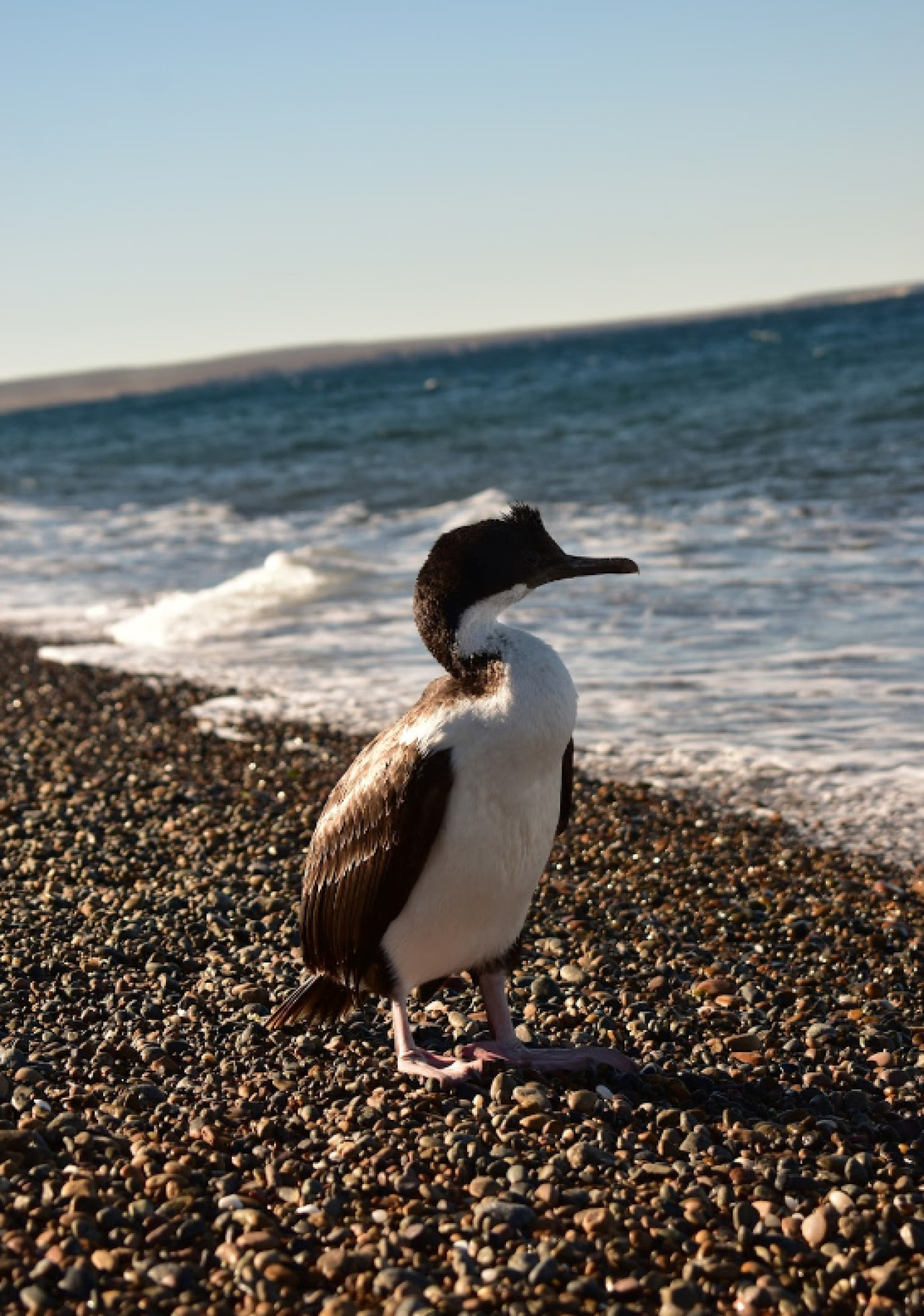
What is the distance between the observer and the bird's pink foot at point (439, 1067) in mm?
4805

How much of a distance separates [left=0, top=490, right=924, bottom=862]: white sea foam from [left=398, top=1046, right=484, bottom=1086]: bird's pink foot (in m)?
3.53

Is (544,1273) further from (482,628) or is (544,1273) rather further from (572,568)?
(572,568)

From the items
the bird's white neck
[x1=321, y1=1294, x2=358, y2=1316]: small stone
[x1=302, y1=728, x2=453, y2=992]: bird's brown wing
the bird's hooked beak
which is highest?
the bird's hooked beak

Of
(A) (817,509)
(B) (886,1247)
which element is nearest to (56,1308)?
(B) (886,1247)

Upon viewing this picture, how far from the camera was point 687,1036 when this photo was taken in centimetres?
530

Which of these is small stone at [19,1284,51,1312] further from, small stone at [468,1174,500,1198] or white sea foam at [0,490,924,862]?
white sea foam at [0,490,924,862]

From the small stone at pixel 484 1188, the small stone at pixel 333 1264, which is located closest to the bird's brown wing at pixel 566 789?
the small stone at pixel 484 1188

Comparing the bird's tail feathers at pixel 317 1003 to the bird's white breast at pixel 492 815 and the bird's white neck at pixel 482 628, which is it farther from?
the bird's white neck at pixel 482 628

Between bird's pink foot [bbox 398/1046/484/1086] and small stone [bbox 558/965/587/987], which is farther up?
bird's pink foot [bbox 398/1046/484/1086]

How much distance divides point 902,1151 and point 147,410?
92882 mm

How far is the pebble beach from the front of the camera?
12.1 ft

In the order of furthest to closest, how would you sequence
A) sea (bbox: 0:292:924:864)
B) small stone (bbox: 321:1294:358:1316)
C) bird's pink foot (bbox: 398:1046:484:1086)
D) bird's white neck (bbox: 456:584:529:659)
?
sea (bbox: 0:292:924:864) < bird's pink foot (bbox: 398:1046:484:1086) < bird's white neck (bbox: 456:584:529:659) < small stone (bbox: 321:1294:358:1316)

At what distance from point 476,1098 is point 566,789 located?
1087mm

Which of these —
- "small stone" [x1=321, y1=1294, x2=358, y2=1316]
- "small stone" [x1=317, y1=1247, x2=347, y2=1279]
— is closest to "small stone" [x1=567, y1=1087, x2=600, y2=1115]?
"small stone" [x1=317, y1=1247, x2=347, y2=1279]
